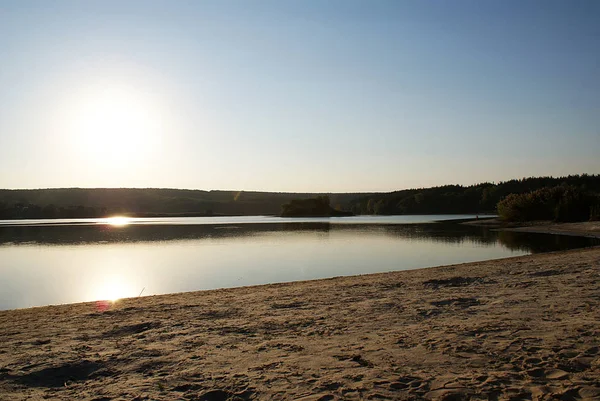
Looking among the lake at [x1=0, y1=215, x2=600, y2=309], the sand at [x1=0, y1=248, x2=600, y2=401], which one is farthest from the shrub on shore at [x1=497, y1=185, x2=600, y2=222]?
the sand at [x1=0, y1=248, x2=600, y2=401]

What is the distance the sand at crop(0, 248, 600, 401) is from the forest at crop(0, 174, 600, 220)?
82.1 meters

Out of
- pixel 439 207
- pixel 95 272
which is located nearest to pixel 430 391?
pixel 95 272

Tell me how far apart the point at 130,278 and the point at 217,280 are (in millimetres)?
3462

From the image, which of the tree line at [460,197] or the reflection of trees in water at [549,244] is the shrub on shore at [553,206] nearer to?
the reflection of trees in water at [549,244]

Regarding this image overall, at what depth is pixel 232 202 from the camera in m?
144

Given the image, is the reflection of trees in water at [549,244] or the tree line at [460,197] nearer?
the reflection of trees in water at [549,244]

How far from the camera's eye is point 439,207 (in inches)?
4466

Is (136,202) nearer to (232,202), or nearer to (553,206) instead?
(232,202)

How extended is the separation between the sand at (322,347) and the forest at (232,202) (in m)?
82.1

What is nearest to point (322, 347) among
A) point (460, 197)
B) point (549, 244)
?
point (549, 244)

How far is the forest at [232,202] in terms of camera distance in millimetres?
102562

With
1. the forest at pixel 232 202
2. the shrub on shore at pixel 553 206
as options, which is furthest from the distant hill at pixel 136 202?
the shrub on shore at pixel 553 206

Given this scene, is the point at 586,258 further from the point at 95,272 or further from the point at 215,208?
the point at 215,208

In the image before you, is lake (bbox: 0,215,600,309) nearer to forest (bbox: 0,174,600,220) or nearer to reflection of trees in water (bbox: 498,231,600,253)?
reflection of trees in water (bbox: 498,231,600,253)
